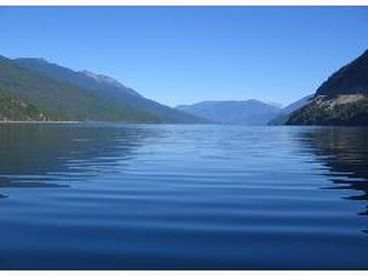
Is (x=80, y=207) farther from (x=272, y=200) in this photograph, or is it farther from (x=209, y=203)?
(x=272, y=200)

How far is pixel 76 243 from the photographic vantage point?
A: 16047 mm

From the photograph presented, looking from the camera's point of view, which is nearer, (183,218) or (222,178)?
(183,218)

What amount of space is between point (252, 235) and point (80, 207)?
7.11 meters

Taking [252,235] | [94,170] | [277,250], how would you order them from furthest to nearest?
[94,170] < [252,235] < [277,250]

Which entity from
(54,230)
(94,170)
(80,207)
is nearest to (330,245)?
(54,230)

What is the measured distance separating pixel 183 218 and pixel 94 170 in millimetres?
17699

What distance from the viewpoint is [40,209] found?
2134 centimetres

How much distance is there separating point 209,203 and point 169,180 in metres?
8.58

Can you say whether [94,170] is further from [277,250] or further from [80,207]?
[277,250]

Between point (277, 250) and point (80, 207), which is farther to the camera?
point (80, 207)
